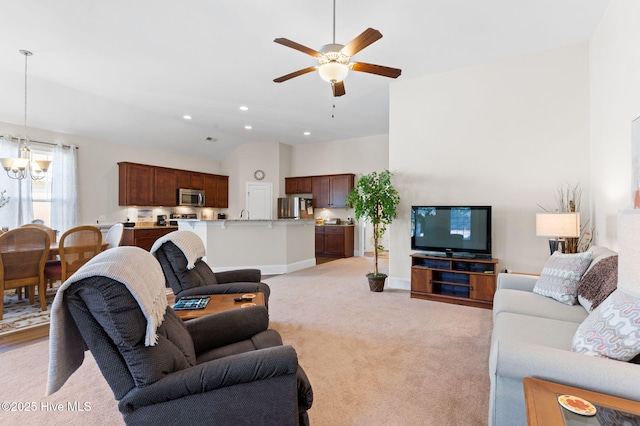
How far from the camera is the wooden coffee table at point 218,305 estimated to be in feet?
6.81

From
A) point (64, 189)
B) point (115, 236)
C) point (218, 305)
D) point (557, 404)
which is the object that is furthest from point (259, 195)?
point (557, 404)

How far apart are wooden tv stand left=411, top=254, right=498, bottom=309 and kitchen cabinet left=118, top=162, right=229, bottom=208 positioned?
626cm

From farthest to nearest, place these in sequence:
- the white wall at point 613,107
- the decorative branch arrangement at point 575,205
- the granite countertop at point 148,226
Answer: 1. the granite countertop at point 148,226
2. the decorative branch arrangement at point 575,205
3. the white wall at point 613,107

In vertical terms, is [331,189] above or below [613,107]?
below

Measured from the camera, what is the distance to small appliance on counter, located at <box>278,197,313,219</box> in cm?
833

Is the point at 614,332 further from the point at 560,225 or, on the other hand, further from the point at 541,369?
the point at 560,225

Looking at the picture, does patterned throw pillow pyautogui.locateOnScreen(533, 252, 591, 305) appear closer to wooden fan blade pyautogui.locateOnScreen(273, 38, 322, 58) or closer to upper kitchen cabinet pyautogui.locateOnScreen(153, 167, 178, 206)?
wooden fan blade pyautogui.locateOnScreen(273, 38, 322, 58)

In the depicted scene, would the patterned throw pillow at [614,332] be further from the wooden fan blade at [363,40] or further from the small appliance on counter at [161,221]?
the small appliance on counter at [161,221]

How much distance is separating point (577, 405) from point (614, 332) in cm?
54

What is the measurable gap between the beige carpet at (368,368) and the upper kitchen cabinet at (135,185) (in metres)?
4.75

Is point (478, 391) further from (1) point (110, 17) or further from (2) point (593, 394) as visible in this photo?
(1) point (110, 17)

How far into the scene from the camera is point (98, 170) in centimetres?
659

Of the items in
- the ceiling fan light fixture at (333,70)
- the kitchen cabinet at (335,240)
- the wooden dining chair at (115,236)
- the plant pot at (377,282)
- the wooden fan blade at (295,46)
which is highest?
the wooden fan blade at (295,46)

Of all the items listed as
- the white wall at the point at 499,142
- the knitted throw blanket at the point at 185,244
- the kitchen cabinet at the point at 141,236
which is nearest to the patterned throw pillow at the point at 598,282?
the white wall at the point at 499,142
